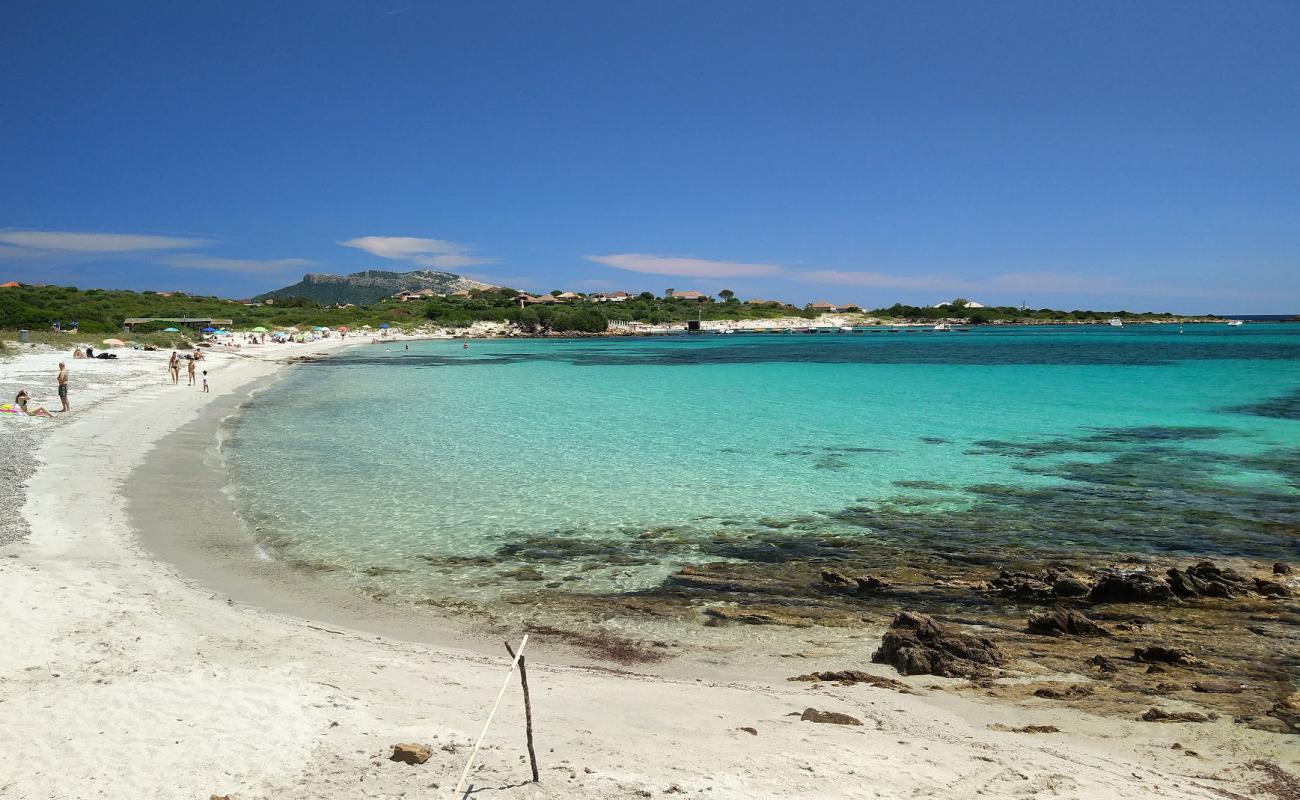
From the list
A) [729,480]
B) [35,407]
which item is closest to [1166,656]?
[729,480]

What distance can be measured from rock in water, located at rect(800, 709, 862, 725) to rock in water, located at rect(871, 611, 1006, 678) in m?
1.34

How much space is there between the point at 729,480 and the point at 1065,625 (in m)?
8.97

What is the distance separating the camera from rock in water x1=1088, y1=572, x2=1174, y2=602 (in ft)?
28.7

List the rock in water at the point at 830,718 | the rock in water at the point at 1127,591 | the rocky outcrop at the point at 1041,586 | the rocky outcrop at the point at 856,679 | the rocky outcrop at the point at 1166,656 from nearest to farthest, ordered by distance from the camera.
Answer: the rock in water at the point at 830,718
the rocky outcrop at the point at 856,679
the rocky outcrop at the point at 1166,656
the rock in water at the point at 1127,591
the rocky outcrop at the point at 1041,586

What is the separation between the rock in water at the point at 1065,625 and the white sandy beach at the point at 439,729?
6.00ft

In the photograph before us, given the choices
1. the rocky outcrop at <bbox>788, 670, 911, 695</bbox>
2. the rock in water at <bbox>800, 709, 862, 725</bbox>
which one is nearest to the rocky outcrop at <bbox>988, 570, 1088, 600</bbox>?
the rocky outcrop at <bbox>788, 670, 911, 695</bbox>

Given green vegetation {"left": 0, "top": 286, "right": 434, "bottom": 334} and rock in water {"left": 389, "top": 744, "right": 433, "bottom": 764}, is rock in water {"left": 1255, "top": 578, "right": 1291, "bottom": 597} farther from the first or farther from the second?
green vegetation {"left": 0, "top": 286, "right": 434, "bottom": 334}

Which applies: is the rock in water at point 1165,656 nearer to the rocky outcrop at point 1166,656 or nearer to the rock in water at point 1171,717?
the rocky outcrop at point 1166,656

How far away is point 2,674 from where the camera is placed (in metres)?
6.02

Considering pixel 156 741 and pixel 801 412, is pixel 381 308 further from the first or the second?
pixel 156 741

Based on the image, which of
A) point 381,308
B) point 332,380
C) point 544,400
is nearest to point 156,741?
point 544,400

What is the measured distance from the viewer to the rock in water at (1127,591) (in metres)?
8.75

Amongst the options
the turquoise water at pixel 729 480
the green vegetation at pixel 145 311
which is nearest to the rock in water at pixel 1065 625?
the turquoise water at pixel 729 480

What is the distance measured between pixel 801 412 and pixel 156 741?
26.5 metres
